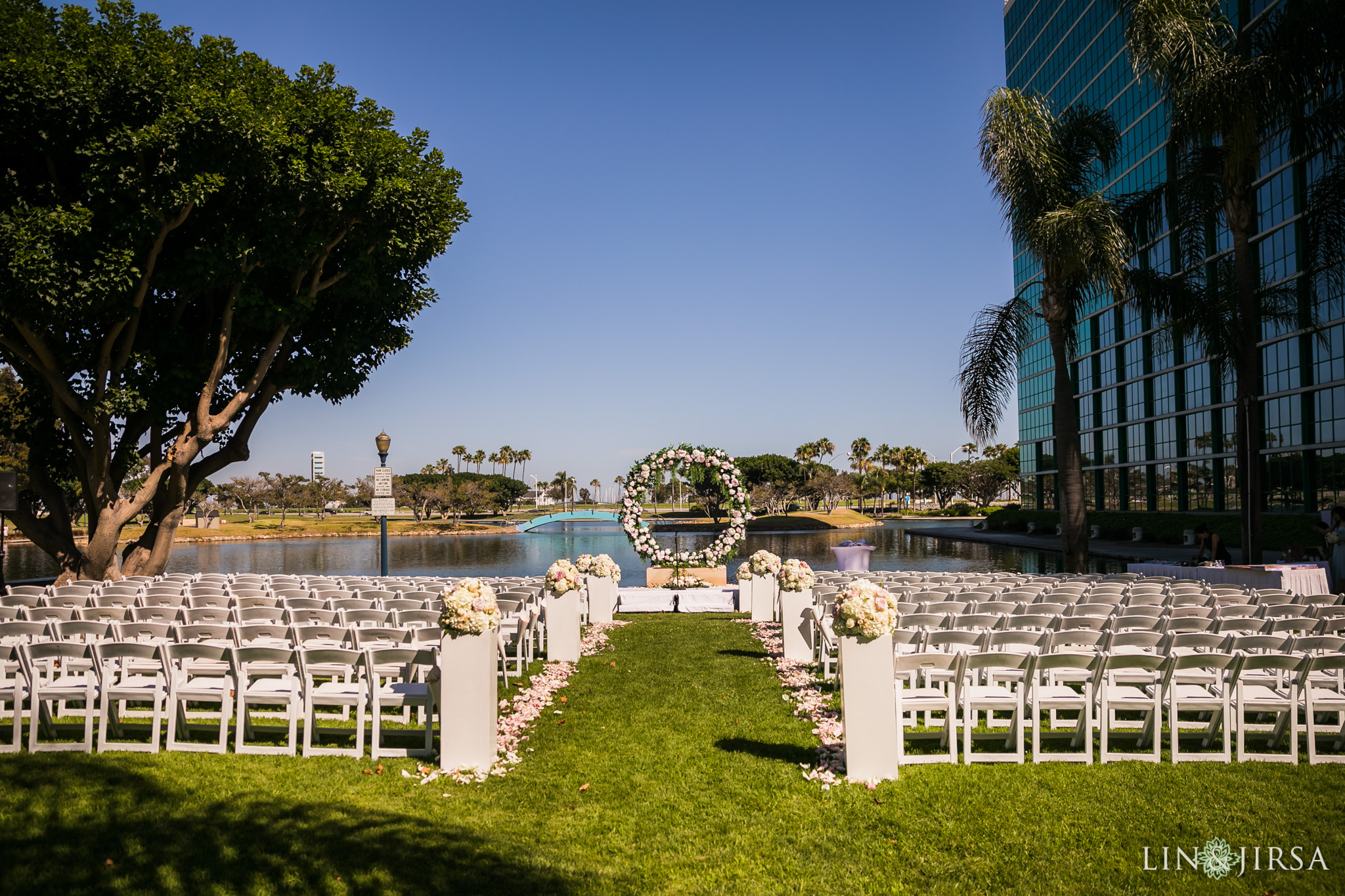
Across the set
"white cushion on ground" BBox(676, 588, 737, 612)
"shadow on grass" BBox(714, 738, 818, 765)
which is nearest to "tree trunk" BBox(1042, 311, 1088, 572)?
"white cushion on ground" BBox(676, 588, 737, 612)

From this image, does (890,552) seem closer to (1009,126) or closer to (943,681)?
(1009,126)

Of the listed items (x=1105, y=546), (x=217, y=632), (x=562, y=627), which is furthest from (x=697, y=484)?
(x=1105, y=546)

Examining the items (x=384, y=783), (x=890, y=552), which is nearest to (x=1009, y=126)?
(x=384, y=783)

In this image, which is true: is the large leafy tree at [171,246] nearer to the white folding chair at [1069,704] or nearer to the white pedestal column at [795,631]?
the white pedestal column at [795,631]

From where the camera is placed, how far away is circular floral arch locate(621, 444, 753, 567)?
57.8ft

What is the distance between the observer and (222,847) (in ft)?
13.4

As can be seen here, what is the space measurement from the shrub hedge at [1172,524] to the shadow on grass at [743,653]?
53.2 feet

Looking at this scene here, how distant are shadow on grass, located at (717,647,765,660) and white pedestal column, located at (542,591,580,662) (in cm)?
189

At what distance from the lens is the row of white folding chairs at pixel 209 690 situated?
552 centimetres

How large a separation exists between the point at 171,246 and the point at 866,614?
14.5 m

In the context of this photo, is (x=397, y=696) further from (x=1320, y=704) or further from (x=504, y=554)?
(x=504, y=554)

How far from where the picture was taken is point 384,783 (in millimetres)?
5094

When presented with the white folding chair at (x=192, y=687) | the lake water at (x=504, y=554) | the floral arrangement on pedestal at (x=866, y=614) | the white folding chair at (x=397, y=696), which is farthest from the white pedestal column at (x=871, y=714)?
the lake water at (x=504, y=554)

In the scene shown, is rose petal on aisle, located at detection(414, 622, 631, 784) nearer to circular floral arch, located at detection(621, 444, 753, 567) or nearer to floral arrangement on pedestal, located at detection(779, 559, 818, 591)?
floral arrangement on pedestal, located at detection(779, 559, 818, 591)
